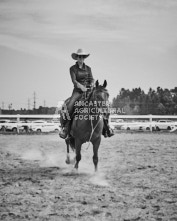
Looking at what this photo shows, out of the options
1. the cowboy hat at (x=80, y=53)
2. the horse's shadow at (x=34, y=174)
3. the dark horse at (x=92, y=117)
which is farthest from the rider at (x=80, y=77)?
the horse's shadow at (x=34, y=174)

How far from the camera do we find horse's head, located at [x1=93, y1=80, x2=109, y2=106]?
22.8 ft

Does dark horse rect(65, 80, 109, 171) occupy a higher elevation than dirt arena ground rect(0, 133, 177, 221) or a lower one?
higher

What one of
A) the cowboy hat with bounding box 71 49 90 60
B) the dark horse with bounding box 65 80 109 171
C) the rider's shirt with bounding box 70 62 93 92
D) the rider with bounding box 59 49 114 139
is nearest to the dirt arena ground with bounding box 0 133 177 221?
the dark horse with bounding box 65 80 109 171

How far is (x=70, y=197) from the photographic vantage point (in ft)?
16.0

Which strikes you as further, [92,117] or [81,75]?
[81,75]

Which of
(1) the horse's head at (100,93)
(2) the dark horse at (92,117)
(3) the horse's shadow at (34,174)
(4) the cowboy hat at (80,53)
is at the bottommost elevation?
(3) the horse's shadow at (34,174)

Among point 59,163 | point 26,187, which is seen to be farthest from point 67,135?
point 26,187

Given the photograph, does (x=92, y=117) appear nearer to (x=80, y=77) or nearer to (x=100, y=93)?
(x=100, y=93)

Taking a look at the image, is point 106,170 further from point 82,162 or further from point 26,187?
point 26,187

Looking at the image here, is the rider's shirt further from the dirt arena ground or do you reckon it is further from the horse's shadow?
the dirt arena ground

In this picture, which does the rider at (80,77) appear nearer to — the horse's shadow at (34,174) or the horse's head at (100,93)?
the horse's head at (100,93)

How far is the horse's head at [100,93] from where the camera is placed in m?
6.95

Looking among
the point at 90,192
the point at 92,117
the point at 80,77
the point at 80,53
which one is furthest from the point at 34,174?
the point at 80,53

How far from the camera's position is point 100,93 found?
700 centimetres
